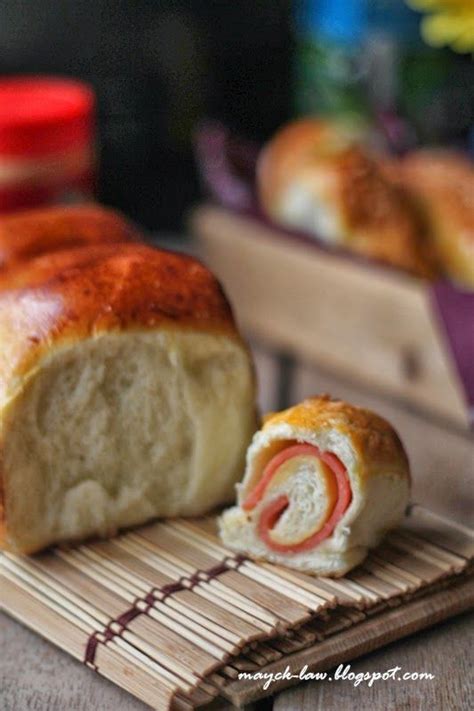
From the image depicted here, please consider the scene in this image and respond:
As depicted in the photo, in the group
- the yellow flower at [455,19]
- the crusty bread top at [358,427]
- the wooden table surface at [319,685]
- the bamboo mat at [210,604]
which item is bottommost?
the wooden table surface at [319,685]

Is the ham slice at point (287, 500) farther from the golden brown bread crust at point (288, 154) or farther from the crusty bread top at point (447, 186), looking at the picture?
the golden brown bread crust at point (288, 154)

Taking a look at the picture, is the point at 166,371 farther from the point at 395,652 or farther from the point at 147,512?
the point at 395,652

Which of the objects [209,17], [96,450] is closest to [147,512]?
[96,450]

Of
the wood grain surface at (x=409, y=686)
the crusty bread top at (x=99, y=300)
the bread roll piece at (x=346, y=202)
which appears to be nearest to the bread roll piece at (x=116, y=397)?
the crusty bread top at (x=99, y=300)

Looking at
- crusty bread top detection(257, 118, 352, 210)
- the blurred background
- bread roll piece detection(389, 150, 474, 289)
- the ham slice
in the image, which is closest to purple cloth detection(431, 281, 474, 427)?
bread roll piece detection(389, 150, 474, 289)

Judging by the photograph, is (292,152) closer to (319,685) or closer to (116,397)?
(116,397)
